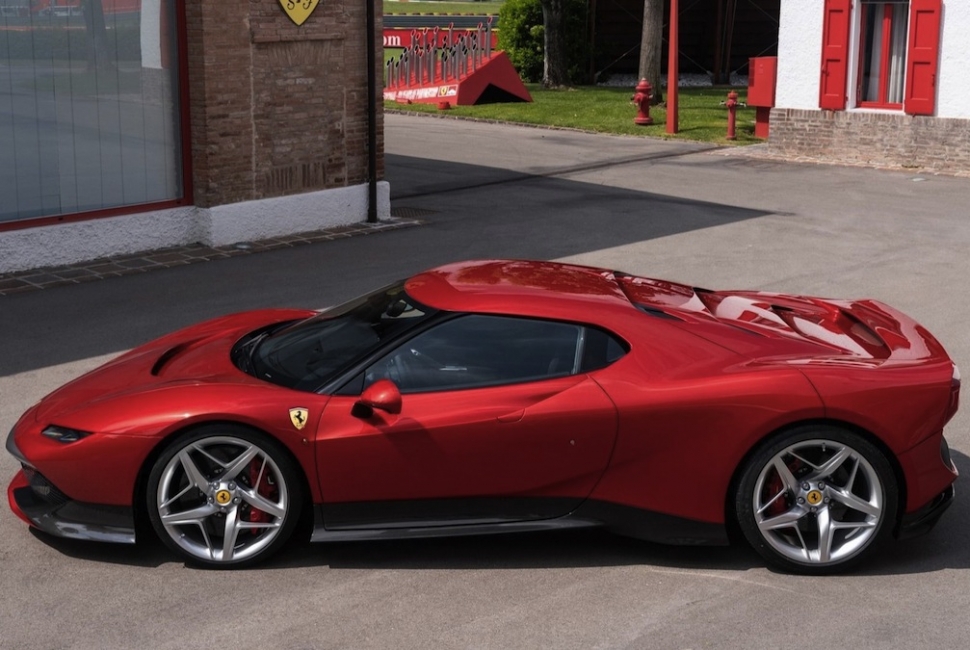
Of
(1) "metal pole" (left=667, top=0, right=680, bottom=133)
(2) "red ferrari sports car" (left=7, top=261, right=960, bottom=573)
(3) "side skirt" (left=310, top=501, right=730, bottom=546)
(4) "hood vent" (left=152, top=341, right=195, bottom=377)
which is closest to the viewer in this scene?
(2) "red ferrari sports car" (left=7, top=261, right=960, bottom=573)

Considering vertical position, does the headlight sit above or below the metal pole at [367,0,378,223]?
below

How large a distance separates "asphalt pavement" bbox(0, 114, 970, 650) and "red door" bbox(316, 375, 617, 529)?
32cm

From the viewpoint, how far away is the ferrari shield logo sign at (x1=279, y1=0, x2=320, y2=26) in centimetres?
1427

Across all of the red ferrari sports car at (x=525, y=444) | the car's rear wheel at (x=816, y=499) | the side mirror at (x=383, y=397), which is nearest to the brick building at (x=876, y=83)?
the red ferrari sports car at (x=525, y=444)

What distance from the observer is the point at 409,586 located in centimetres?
577

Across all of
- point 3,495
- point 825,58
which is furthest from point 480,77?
point 3,495

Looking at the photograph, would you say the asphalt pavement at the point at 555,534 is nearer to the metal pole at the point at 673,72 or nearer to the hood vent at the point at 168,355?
the hood vent at the point at 168,355

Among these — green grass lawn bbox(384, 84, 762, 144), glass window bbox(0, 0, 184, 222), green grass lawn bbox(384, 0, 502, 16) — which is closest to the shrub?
green grass lawn bbox(384, 84, 762, 144)

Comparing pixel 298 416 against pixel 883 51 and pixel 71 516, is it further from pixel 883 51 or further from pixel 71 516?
pixel 883 51

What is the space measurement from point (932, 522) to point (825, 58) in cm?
1615

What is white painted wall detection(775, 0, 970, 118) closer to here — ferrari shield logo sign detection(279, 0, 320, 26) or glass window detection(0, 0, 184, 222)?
ferrari shield logo sign detection(279, 0, 320, 26)

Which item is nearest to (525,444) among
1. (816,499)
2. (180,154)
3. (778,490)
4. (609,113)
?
(778,490)

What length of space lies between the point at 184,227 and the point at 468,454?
9.12 meters

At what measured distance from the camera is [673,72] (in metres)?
23.6
